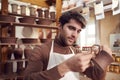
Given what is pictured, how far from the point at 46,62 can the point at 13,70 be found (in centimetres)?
175

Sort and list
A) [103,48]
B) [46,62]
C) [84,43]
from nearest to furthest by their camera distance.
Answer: [103,48], [46,62], [84,43]

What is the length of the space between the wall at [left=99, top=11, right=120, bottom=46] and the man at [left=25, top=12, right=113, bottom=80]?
268 cm

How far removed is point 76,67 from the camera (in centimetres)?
91

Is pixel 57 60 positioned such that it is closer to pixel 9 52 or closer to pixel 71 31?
pixel 71 31

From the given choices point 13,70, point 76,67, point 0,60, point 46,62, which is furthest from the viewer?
point 13,70

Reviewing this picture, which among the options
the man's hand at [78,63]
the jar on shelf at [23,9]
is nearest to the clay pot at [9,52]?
the jar on shelf at [23,9]

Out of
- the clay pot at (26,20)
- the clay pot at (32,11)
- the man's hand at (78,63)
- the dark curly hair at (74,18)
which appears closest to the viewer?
the man's hand at (78,63)

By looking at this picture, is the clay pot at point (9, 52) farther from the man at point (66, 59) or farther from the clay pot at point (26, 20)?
the man at point (66, 59)

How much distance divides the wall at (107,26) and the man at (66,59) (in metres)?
2.68

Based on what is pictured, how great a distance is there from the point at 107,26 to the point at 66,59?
3.15 metres

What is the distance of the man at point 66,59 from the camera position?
96 centimetres

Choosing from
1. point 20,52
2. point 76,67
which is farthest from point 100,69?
point 20,52

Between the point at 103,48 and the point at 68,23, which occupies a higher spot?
the point at 68,23

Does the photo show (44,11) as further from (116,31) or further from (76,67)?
(76,67)
